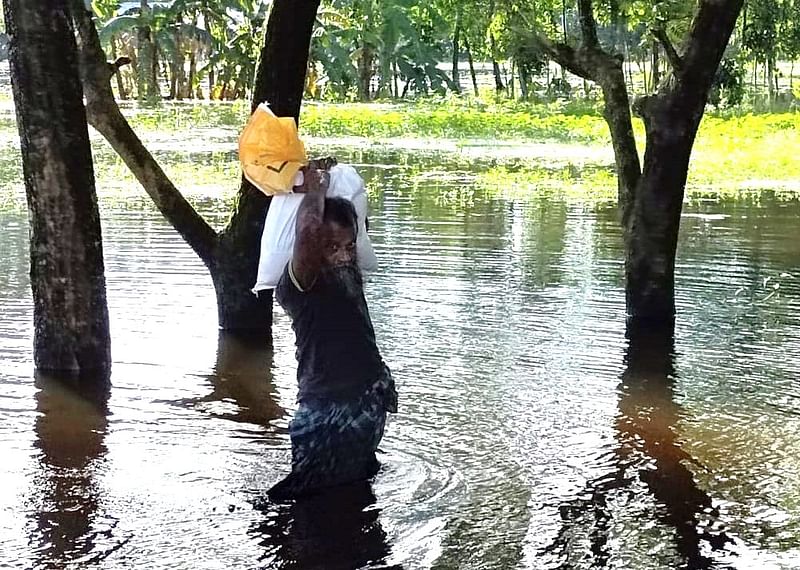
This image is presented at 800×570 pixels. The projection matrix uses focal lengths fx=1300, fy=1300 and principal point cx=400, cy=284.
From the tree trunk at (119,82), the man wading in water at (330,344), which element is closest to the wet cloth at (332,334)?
the man wading in water at (330,344)

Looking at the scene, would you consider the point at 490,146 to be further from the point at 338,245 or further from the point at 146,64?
the point at 146,64

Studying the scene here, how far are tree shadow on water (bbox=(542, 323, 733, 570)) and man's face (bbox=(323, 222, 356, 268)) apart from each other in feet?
5.18

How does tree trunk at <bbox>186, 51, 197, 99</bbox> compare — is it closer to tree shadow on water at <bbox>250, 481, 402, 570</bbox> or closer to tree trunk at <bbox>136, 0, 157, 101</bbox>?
tree trunk at <bbox>136, 0, 157, 101</bbox>

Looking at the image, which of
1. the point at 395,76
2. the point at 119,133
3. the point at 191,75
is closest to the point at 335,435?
the point at 119,133

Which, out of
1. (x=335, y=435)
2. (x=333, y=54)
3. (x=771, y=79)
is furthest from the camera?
(x=333, y=54)

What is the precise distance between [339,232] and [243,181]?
421cm

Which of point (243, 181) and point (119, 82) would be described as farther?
point (119, 82)

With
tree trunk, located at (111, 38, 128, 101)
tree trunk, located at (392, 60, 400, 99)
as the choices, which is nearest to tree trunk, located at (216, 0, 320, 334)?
tree trunk, located at (111, 38, 128, 101)

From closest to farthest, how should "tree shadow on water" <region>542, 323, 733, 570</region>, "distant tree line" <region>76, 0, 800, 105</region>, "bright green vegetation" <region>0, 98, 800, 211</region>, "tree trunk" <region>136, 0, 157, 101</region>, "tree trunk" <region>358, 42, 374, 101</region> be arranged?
"tree shadow on water" <region>542, 323, 733, 570</region>, "bright green vegetation" <region>0, 98, 800, 211</region>, "distant tree line" <region>76, 0, 800, 105</region>, "tree trunk" <region>136, 0, 157, 101</region>, "tree trunk" <region>358, 42, 374, 101</region>

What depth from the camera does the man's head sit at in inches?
221

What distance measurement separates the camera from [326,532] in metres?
5.86

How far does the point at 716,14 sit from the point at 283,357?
4.00 meters

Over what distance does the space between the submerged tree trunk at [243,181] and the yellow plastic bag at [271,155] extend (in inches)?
153

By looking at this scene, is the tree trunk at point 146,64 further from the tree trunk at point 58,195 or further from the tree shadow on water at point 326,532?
the tree shadow on water at point 326,532
